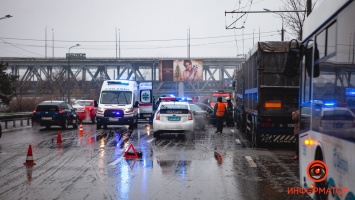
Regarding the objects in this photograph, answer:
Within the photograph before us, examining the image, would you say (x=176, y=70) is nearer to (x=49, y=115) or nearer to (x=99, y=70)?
(x=99, y=70)

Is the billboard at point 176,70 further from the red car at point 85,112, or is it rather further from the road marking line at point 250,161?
the road marking line at point 250,161

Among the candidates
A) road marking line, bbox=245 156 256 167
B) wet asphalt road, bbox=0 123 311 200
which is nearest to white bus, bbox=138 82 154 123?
wet asphalt road, bbox=0 123 311 200

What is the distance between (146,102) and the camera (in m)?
36.9

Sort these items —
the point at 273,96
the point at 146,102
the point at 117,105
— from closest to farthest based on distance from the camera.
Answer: the point at 273,96, the point at 117,105, the point at 146,102

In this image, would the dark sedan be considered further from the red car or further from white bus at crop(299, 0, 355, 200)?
white bus at crop(299, 0, 355, 200)

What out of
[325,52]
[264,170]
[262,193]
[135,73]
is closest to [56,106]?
[264,170]

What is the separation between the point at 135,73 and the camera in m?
91.8

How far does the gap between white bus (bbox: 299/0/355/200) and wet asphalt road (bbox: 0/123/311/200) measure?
6.50ft

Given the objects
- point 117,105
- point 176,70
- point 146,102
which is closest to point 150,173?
point 117,105

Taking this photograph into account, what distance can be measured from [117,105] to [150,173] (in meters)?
17.2

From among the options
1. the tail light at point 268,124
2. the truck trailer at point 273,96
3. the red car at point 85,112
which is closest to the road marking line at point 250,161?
the tail light at point 268,124

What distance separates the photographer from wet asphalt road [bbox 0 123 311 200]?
927 centimetres

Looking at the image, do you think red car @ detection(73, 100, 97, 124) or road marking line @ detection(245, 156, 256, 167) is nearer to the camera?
road marking line @ detection(245, 156, 256, 167)

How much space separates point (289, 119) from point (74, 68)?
85640mm
